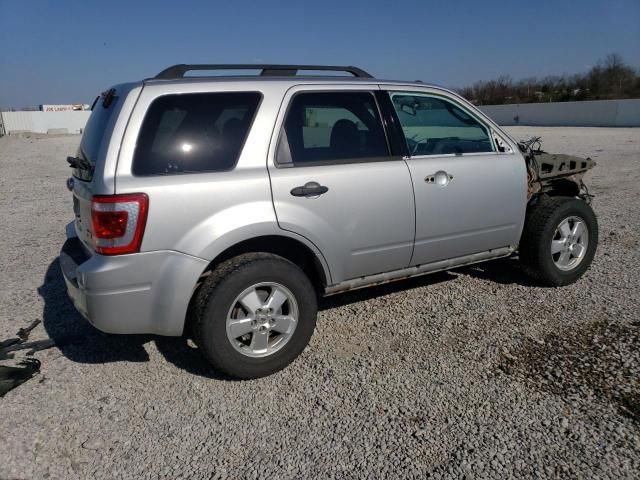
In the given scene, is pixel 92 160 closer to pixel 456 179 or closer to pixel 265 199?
pixel 265 199

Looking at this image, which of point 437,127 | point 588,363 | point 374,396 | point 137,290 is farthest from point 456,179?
point 137,290

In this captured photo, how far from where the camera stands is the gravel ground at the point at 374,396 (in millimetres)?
2586

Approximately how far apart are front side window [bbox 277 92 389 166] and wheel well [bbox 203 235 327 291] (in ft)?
1.72

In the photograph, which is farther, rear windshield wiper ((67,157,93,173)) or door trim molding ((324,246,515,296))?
door trim molding ((324,246,515,296))

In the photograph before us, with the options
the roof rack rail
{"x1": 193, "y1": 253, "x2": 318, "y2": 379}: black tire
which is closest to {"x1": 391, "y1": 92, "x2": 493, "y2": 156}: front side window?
the roof rack rail

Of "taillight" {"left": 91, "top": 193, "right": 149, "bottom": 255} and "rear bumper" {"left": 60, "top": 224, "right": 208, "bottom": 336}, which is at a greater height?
"taillight" {"left": 91, "top": 193, "right": 149, "bottom": 255}

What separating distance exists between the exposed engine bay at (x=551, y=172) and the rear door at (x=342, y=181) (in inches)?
61.1

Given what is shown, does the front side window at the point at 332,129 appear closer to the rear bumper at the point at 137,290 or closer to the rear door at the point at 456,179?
the rear door at the point at 456,179

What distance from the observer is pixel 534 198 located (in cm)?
481

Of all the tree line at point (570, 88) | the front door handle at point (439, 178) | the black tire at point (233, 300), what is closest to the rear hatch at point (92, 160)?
the black tire at point (233, 300)

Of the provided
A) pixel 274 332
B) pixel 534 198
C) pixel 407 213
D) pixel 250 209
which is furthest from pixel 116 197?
pixel 534 198

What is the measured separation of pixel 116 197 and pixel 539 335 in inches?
119

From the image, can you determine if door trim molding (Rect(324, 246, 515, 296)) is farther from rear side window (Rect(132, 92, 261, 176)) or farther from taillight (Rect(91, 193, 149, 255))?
taillight (Rect(91, 193, 149, 255))

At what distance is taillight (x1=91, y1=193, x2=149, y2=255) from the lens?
2875mm
